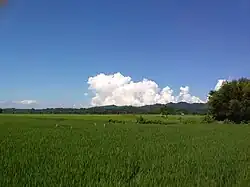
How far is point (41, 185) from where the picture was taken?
31.3 feet

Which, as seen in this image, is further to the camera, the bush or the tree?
the bush

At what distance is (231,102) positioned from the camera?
2904 inches

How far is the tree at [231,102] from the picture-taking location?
7425cm

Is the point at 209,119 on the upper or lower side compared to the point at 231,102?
lower

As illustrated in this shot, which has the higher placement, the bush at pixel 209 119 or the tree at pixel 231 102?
the tree at pixel 231 102

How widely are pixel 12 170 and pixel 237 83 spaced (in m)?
72.3

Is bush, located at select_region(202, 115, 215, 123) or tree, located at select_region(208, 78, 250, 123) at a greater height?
tree, located at select_region(208, 78, 250, 123)

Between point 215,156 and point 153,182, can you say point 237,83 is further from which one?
point 153,182

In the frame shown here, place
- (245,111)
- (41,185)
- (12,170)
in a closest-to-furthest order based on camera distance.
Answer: (41,185), (12,170), (245,111)

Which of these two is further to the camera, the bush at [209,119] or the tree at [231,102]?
the bush at [209,119]

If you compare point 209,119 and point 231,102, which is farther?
point 209,119

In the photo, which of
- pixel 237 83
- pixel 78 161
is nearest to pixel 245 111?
pixel 237 83

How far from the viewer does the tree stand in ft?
244

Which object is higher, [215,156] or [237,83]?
[237,83]
